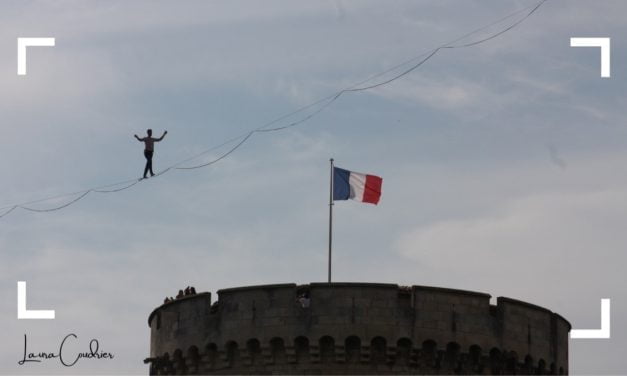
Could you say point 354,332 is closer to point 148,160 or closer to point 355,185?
point 355,185

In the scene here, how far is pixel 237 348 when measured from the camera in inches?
2302

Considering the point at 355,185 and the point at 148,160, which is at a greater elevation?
the point at 148,160

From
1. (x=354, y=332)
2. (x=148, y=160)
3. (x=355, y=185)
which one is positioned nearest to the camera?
(x=354, y=332)

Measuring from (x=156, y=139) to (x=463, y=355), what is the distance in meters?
14.5

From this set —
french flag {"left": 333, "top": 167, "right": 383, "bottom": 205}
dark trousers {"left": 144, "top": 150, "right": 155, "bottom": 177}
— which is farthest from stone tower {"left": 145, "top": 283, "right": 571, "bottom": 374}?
dark trousers {"left": 144, "top": 150, "right": 155, "bottom": 177}

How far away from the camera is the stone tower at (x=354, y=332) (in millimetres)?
57656

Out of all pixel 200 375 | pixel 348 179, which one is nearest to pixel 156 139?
pixel 348 179

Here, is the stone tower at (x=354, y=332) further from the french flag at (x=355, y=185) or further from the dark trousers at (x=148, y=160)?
the dark trousers at (x=148, y=160)

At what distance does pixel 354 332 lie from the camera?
57.6 m

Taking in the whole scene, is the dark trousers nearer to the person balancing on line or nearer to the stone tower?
the person balancing on line

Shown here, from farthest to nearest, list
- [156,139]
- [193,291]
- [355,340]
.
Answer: [156,139] → [193,291] → [355,340]

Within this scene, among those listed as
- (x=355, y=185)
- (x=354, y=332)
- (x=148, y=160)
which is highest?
(x=148, y=160)

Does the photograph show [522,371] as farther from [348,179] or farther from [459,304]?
[348,179]

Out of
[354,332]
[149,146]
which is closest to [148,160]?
[149,146]
